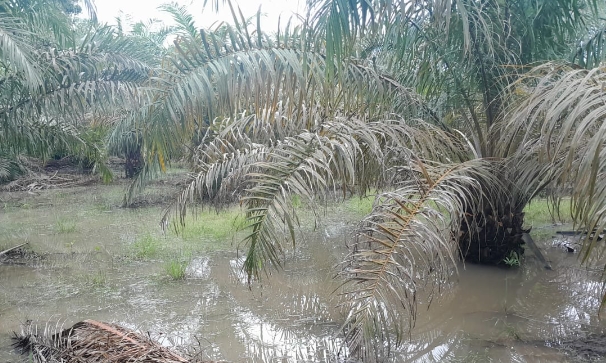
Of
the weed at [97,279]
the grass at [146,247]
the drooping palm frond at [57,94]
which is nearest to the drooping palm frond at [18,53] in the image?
the drooping palm frond at [57,94]

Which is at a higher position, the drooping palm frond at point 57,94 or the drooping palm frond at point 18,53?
the drooping palm frond at point 18,53

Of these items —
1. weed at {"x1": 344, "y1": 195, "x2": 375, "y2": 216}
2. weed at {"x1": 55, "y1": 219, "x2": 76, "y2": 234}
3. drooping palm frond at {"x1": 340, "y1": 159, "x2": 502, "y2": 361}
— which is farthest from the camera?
weed at {"x1": 344, "y1": 195, "x2": 375, "y2": 216}

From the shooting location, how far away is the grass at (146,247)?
6289 millimetres

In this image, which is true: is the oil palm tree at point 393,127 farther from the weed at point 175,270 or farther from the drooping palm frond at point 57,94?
the drooping palm frond at point 57,94

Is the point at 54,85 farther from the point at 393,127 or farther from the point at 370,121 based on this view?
the point at 393,127

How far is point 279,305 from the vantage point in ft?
15.6

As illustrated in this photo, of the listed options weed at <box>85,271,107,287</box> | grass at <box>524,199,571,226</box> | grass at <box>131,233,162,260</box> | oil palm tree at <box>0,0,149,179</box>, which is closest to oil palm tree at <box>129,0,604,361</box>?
weed at <box>85,271,107,287</box>

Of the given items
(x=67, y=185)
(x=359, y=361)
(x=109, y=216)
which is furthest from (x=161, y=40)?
(x=359, y=361)

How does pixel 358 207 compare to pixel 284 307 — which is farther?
pixel 358 207

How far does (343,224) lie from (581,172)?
5663 millimetres

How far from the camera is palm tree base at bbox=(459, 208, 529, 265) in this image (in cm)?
550

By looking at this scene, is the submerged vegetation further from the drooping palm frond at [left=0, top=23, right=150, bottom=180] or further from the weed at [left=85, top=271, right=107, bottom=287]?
the weed at [left=85, top=271, right=107, bottom=287]

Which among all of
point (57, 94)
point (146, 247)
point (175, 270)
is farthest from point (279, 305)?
point (57, 94)

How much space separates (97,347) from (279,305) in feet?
6.07
